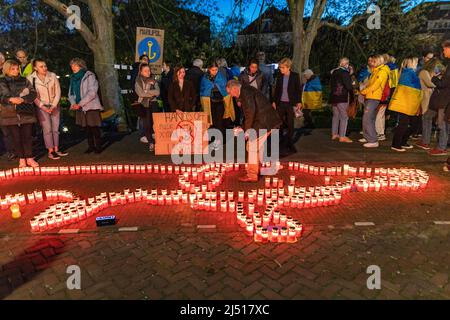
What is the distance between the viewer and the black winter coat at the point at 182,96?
9125mm

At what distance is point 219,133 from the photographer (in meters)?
10.1

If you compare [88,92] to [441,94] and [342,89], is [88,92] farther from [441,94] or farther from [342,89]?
[441,94]

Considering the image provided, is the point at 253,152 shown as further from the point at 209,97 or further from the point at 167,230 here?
the point at 209,97

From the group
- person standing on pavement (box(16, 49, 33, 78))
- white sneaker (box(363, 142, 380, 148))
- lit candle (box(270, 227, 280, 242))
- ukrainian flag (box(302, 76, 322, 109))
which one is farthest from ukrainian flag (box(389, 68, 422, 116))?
person standing on pavement (box(16, 49, 33, 78))

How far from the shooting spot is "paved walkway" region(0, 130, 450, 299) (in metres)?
3.66

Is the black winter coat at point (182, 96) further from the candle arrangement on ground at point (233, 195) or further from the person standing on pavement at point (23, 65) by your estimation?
the person standing on pavement at point (23, 65)

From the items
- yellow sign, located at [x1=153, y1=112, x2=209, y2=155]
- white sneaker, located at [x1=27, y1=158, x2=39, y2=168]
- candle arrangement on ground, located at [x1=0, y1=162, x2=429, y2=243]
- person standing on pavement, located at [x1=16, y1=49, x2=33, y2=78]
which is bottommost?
candle arrangement on ground, located at [x1=0, y1=162, x2=429, y2=243]

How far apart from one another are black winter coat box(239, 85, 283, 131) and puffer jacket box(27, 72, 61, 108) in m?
4.68

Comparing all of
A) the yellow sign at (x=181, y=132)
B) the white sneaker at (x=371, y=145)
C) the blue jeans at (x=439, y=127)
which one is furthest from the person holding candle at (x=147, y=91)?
the blue jeans at (x=439, y=127)

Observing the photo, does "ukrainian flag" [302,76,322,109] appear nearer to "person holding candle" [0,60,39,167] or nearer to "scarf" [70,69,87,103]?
"scarf" [70,69,87,103]

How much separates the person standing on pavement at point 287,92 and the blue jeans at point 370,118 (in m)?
1.86

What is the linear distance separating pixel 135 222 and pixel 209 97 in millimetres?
5276
